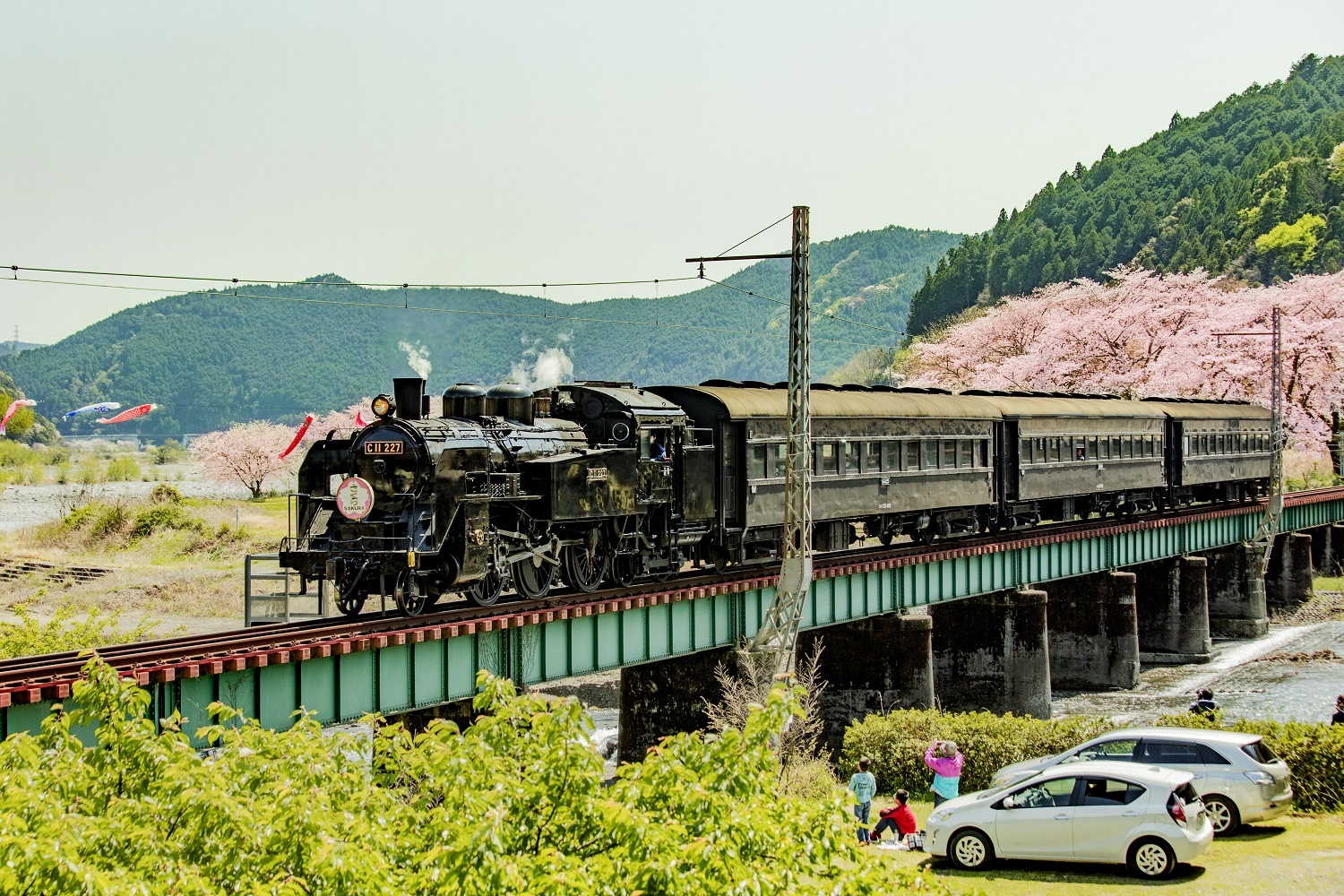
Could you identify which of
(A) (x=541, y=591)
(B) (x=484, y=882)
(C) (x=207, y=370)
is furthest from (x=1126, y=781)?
(C) (x=207, y=370)

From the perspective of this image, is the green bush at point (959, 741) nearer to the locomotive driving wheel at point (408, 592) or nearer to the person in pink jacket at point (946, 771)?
the person in pink jacket at point (946, 771)

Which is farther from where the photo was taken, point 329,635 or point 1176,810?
point 329,635

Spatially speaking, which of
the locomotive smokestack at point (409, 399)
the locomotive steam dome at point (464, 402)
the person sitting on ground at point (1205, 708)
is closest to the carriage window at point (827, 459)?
the locomotive steam dome at point (464, 402)

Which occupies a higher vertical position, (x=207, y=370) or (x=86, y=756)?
(x=207, y=370)

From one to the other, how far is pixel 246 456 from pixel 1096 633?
72602 mm

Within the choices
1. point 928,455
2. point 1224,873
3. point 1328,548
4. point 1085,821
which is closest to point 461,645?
point 1085,821

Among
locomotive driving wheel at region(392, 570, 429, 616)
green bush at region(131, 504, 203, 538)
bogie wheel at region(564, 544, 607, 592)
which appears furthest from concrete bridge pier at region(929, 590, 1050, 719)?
green bush at region(131, 504, 203, 538)

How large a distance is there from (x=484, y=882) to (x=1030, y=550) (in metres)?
32.3

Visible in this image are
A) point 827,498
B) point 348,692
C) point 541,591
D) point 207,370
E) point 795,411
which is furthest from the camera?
point 207,370

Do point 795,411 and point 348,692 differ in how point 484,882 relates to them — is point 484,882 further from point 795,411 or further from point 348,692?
point 795,411

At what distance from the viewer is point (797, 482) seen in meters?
Answer: 23.3

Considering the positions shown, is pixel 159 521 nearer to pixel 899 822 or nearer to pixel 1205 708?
pixel 1205 708

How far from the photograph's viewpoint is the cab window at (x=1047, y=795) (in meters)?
17.7

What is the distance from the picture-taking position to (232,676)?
1677 centimetres
